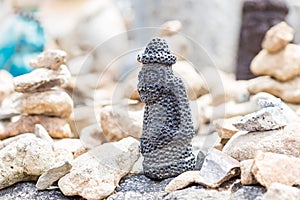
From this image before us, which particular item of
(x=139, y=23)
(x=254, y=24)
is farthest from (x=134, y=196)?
(x=139, y=23)

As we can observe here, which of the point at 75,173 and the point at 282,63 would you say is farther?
the point at 282,63

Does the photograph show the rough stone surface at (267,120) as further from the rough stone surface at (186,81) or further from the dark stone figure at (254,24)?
A: the dark stone figure at (254,24)

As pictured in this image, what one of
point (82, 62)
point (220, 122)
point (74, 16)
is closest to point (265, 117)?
point (220, 122)

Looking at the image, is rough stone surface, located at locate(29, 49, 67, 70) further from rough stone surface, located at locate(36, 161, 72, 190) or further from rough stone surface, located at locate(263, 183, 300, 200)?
rough stone surface, located at locate(263, 183, 300, 200)

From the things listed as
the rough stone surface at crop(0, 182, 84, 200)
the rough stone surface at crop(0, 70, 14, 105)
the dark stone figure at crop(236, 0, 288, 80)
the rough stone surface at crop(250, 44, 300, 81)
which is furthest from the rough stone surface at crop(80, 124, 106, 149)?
the dark stone figure at crop(236, 0, 288, 80)

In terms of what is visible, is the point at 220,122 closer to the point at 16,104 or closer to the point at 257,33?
the point at 16,104

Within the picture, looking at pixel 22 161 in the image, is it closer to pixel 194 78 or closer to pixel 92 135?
pixel 92 135
